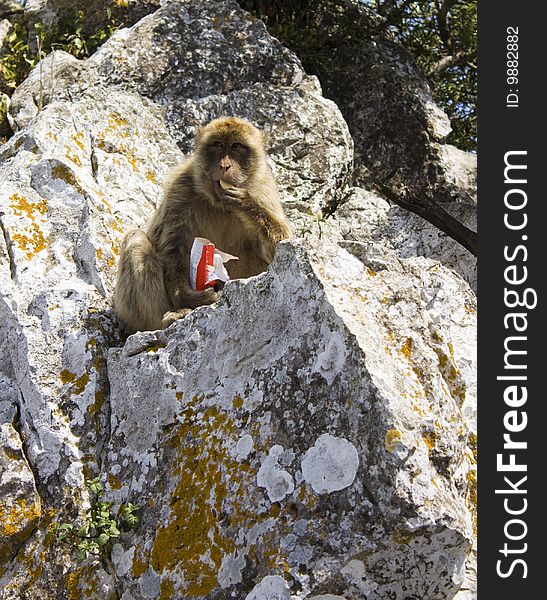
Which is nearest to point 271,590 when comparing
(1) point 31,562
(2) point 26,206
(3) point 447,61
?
(1) point 31,562

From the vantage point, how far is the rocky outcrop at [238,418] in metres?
3.12

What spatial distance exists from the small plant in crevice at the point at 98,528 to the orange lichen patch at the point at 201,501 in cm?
17

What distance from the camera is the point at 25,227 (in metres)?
4.82

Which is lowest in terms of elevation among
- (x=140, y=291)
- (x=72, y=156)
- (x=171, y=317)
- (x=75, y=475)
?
(x=75, y=475)

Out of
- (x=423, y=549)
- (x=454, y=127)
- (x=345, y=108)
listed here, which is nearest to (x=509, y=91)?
(x=423, y=549)

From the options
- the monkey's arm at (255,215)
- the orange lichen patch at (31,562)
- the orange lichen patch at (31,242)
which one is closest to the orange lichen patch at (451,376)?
the monkey's arm at (255,215)

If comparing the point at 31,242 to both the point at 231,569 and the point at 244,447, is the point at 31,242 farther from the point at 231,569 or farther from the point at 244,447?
the point at 231,569

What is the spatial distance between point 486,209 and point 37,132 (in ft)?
9.61

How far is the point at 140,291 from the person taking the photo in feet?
14.5

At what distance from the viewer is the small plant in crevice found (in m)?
3.51

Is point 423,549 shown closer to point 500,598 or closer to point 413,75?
point 500,598

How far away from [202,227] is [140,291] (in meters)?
0.62

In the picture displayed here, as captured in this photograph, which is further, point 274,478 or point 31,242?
point 31,242

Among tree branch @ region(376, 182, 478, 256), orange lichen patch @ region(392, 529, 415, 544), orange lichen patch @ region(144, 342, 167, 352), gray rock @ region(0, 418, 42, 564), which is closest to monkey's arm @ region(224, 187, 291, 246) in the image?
orange lichen patch @ region(144, 342, 167, 352)
